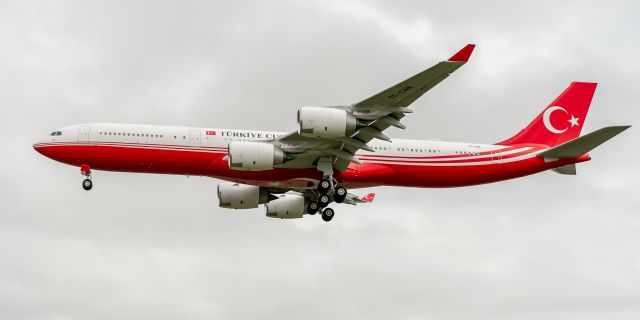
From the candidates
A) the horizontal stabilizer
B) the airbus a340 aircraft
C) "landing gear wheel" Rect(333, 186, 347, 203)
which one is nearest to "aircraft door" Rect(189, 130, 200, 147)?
the airbus a340 aircraft

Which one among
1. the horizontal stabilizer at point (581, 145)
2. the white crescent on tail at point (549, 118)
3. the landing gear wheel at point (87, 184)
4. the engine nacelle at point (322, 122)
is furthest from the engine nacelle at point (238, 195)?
the white crescent on tail at point (549, 118)

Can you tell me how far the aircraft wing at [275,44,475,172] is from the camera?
46.9m

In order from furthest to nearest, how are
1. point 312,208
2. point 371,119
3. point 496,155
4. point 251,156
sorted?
point 312,208
point 496,155
point 251,156
point 371,119

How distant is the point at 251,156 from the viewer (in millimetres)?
52875

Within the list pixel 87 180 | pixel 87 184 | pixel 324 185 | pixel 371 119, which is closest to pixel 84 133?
pixel 87 180

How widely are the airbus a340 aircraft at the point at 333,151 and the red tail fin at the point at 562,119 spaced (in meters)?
0.06

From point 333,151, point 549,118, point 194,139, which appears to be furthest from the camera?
point 549,118

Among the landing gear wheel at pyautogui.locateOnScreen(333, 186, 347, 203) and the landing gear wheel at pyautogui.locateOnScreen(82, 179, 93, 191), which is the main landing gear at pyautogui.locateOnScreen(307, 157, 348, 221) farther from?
the landing gear wheel at pyautogui.locateOnScreen(82, 179, 93, 191)

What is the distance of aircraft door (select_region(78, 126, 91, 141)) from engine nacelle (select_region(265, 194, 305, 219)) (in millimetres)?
13101

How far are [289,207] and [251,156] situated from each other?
37.0 feet

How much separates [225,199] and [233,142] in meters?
9.20

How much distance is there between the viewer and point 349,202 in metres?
64.9

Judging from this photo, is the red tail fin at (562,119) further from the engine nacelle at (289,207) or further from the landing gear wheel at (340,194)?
the engine nacelle at (289,207)

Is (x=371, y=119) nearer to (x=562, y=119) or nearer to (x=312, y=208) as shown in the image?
(x=312, y=208)
